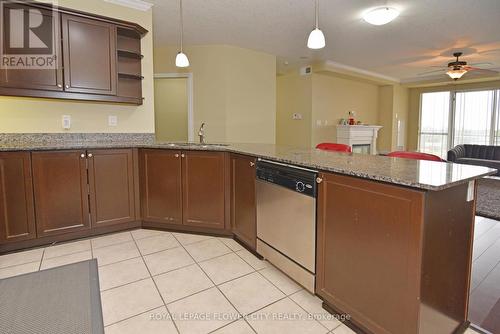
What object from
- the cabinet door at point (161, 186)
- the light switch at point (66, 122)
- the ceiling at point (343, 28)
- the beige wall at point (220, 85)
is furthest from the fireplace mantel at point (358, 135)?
the light switch at point (66, 122)

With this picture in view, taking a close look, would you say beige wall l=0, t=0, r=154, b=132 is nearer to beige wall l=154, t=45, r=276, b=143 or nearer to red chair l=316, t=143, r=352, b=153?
beige wall l=154, t=45, r=276, b=143

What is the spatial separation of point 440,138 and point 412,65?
10.5 ft

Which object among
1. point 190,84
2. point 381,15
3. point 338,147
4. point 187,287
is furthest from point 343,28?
point 187,287

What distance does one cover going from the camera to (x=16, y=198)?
2461 mm

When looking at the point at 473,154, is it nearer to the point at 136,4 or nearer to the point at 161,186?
the point at 161,186

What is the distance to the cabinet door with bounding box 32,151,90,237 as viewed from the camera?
8.36ft

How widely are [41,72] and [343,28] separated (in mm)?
3797

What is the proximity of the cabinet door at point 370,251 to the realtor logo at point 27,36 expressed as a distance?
2889 millimetres

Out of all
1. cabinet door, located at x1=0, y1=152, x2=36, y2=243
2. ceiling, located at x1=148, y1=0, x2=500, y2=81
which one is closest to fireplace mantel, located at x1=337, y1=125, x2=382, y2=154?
ceiling, located at x1=148, y1=0, x2=500, y2=81

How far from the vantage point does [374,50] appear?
5.23 metres

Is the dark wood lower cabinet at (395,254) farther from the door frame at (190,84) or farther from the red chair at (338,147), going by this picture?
the door frame at (190,84)

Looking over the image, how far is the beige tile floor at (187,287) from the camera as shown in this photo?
1.61 m

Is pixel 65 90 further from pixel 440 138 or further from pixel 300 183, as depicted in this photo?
pixel 440 138

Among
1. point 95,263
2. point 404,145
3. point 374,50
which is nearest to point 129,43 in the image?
point 95,263
